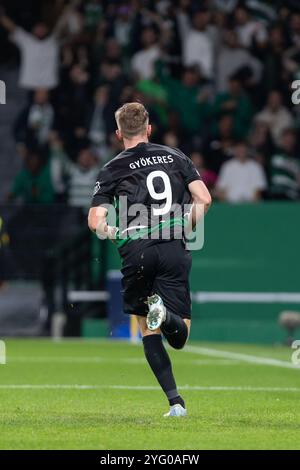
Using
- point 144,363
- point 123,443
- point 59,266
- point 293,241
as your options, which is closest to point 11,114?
point 59,266

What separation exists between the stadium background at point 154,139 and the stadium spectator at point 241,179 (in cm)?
3

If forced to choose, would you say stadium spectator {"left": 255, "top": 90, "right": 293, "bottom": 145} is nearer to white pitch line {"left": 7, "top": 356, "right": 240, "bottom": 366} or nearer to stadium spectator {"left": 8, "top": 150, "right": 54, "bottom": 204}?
stadium spectator {"left": 8, "top": 150, "right": 54, "bottom": 204}

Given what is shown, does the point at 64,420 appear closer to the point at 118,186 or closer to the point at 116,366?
the point at 118,186

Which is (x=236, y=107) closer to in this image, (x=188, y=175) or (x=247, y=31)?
(x=247, y=31)

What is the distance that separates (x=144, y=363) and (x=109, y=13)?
9325 millimetres

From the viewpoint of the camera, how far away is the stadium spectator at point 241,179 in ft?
67.5

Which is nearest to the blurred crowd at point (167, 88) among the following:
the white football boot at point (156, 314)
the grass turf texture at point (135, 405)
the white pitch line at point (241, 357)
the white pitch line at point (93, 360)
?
the white pitch line at point (241, 357)

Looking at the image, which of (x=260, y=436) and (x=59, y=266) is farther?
(x=59, y=266)

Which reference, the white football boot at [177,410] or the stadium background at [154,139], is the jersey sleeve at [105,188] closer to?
the white football boot at [177,410]

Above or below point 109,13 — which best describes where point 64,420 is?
below

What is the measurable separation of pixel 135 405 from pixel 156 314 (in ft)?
5.52

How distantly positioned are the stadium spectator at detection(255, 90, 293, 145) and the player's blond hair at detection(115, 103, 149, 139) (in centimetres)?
1284

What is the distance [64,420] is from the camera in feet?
29.9

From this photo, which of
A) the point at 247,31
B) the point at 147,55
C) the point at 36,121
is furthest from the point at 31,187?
the point at 247,31
